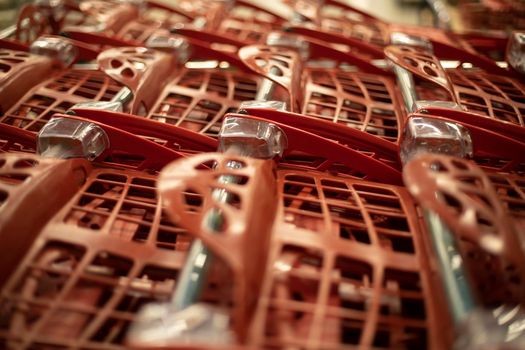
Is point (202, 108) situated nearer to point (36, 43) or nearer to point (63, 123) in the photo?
point (63, 123)

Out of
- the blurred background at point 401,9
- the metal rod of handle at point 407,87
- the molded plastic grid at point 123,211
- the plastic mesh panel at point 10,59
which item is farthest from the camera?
the blurred background at point 401,9

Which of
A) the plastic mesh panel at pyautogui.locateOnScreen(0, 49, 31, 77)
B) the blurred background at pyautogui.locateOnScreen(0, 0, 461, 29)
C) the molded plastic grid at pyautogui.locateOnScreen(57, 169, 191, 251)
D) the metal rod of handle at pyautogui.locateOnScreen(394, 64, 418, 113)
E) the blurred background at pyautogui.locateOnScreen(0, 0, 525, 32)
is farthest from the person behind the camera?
the blurred background at pyautogui.locateOnScreen(0, 0, 461, 29)

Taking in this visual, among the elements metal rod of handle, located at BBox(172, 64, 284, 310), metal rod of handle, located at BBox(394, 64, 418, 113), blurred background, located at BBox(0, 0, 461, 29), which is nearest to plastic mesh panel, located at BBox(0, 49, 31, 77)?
metal rod of handle, located at BBox(172, 64, 284, 310)

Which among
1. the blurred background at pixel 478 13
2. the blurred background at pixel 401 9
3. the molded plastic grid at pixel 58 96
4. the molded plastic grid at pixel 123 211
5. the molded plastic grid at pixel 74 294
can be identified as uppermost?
the blurred background at pixel 401 9

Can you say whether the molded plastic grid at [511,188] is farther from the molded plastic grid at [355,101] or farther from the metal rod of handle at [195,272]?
the metal rod of handle at [195,272]

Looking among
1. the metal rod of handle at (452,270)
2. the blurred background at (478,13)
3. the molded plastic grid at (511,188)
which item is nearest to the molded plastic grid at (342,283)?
the metal rod of handle at (452,270)

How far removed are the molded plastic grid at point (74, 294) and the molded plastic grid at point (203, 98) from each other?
0.55m

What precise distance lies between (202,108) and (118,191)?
1.55 feet

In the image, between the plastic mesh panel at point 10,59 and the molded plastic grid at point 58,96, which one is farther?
the plastic mesh panel at point 10,59

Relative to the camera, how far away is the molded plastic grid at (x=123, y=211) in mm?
1061

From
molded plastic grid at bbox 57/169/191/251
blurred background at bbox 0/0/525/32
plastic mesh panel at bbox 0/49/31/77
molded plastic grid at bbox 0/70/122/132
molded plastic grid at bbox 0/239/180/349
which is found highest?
blurred background at bbox 0/0/525/32

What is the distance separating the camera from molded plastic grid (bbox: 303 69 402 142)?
1.51 m

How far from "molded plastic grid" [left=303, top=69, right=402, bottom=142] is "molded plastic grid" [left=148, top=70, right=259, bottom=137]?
0.22 meters

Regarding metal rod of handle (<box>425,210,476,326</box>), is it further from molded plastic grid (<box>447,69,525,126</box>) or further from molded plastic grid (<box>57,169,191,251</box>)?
molded plastic grid (<box>447,69,525,126</box>)
